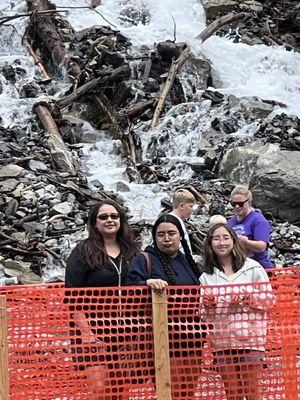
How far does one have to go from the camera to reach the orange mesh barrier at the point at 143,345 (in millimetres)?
4723

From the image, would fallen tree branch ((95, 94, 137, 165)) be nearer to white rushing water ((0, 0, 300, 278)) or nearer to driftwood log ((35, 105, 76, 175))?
white rushing water ((0, 0, 300, 278))

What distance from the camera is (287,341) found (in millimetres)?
4969

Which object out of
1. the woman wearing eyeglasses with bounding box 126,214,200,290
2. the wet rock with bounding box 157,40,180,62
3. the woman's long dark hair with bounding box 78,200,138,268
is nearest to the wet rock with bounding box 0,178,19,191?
the woman's long dark hair with bounding box 78,200,138,268

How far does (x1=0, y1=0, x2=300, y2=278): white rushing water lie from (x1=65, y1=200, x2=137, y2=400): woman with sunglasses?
8.60 m

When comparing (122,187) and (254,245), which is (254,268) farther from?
(122,187)

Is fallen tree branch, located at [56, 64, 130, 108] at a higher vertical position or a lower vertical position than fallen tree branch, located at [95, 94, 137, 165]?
higher

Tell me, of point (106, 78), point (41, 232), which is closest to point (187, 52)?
point (106, 78)

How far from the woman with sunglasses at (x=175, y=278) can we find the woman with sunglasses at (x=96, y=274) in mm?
193

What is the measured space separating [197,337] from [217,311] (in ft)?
0.77

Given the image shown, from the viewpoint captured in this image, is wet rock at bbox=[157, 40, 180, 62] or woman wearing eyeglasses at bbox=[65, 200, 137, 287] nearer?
woman wearing eyeglasses at bbox=[65, 200, 137, 287]

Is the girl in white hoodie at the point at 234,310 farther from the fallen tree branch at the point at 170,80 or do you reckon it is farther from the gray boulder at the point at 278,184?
the fallen tree branch at the point at 170,80

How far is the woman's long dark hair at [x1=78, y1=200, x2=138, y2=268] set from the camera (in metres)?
4.97

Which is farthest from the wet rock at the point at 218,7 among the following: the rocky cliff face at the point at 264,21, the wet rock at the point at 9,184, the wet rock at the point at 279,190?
the wet rock at the point at 9,184

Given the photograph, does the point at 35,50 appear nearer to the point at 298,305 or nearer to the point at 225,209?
the point at 225,209
